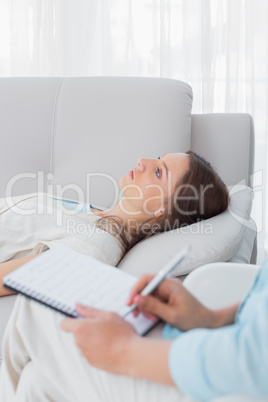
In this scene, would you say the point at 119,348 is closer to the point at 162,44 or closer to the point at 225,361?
the point at 225,361

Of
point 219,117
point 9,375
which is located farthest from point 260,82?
point 9,375

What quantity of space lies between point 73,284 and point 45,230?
69 centimetres

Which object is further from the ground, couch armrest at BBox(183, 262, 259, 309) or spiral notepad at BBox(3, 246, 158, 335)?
spiral notepad at BBox(3, 246, 158, 335)

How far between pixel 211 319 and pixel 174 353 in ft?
0.54

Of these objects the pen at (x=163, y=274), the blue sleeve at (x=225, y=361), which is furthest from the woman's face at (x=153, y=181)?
the blue sleeve at (x=225, y=361)

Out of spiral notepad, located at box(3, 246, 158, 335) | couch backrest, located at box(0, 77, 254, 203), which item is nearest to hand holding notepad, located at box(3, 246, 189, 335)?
spiral notepad, located at box(3, 246, 158, 335)

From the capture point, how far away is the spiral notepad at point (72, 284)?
0.74 m

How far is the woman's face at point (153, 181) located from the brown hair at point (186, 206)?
0.02 metres

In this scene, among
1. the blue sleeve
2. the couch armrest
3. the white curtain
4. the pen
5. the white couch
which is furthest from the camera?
the white curtain

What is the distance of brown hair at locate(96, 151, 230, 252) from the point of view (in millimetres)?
1439

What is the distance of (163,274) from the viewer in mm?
699

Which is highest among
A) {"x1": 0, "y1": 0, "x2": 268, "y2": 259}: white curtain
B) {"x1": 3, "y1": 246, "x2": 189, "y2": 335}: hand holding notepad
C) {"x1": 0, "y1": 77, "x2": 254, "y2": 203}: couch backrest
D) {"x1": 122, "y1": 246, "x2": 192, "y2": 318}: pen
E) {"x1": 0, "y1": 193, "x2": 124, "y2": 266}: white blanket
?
{"x1": 0, "y1": 0, "x2": 268, "y2": 259}: white curtain

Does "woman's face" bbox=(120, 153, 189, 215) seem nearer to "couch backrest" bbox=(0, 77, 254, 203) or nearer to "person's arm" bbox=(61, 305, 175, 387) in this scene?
"couch backrest" bbox=(0, 77, 254, 203)

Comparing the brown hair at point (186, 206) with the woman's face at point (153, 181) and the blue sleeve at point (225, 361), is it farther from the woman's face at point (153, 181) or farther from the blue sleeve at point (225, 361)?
the blue sleeve at point (225, 361)
